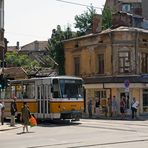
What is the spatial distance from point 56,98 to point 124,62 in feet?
50.8

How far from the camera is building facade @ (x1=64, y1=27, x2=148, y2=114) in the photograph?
151 feet

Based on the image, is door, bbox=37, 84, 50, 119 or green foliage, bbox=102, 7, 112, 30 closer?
door, bbox=37, 84, 50, 119

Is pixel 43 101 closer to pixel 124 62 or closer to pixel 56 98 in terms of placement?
pixel 56 98

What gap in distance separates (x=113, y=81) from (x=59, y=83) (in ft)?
45.2

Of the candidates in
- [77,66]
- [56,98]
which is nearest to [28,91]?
[56,98]

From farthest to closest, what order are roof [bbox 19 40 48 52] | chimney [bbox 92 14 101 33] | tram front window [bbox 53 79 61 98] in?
1. roof [bbox 19 40 48 52]
2. chimney [bbox 92 14 101 33]
3. tram front window [bbox 53 79 61 98]

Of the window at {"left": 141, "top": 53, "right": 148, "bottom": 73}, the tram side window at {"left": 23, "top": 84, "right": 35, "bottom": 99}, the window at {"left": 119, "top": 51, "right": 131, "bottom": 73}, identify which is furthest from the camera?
the window at {"left": 141, "top": 53, "right": 148, "bottom": 73}

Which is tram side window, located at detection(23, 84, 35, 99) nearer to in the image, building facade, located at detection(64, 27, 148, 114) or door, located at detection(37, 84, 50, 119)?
door, located at detection(37, 84, 50, 119)

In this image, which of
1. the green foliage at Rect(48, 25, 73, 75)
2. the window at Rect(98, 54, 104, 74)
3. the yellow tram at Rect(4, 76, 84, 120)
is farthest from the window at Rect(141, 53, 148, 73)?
the green foliage at Rect(48, 25, 73, 75)

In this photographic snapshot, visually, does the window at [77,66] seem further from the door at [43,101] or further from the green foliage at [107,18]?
the door at [43,101]

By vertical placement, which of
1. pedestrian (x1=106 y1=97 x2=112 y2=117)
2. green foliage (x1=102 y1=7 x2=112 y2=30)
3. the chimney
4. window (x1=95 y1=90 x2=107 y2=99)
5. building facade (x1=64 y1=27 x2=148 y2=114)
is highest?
green foliage (x1=102 y1=7 x2=112 y2=30)

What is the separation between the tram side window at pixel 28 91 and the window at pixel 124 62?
13.2 meters

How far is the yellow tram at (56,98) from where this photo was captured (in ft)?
108

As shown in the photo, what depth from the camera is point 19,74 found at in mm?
68562
